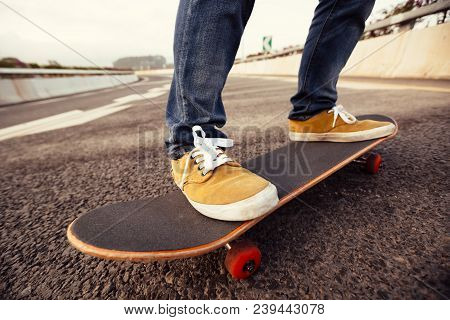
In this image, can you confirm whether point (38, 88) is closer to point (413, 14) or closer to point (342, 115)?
point (342, 115)

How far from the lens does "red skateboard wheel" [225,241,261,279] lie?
2.57 ft

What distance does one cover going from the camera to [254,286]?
2.60 ft

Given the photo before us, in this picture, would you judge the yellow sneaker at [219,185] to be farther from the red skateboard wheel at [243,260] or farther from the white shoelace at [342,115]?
the white shoelace at [342,115]

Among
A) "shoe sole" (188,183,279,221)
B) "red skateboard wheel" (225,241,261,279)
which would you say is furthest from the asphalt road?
"shoe sole" (188,183,279,221)

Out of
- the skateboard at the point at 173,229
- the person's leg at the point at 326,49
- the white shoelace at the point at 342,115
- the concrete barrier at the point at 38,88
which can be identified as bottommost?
the concrete barrier at the point at 38,88

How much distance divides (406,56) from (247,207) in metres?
6.03

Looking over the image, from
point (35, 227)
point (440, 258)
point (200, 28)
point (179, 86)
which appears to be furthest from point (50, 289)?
point (440, 258)

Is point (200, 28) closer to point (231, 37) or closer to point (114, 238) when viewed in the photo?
point (231, 37)

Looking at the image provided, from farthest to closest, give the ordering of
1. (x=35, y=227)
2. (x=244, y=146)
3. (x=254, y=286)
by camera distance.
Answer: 1. (x=244, y=146)
2. (x=35, y=227)
3. (x=254, y=286)

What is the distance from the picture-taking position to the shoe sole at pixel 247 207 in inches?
35.2

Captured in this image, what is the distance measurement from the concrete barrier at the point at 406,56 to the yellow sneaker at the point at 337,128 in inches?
163

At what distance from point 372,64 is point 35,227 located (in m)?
7.60

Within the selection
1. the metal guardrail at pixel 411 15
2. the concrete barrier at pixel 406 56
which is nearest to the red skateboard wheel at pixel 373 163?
the concrete barrier at pixel 406 56

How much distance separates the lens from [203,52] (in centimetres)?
96
